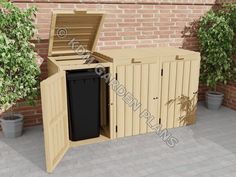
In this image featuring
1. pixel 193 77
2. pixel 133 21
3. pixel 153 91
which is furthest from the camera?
pixel 133 21

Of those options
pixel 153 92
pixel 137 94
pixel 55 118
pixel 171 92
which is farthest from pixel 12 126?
pixel 171 92

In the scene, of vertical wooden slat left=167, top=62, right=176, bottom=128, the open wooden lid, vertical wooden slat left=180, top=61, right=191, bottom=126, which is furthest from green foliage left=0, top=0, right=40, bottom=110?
vertical wooden slat left=180, top=61, right=191, bottom=126

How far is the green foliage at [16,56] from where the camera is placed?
14.6ft

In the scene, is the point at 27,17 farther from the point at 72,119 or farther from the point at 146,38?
the point at 146,38

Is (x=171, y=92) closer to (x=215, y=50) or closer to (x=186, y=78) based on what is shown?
(x=186, y=78)

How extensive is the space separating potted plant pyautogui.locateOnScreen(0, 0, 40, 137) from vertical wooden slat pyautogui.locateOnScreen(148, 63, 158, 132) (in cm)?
182

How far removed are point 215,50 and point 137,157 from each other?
2877mm

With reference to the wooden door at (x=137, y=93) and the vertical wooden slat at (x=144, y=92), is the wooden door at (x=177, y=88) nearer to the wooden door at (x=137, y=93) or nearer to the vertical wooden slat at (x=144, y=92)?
the wooden door at (x=137, y=93)

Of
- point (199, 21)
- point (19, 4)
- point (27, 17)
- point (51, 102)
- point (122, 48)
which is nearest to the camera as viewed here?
point (51, 102)

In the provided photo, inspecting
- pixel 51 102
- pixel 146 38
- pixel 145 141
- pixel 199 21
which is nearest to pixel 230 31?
pixel 199 21

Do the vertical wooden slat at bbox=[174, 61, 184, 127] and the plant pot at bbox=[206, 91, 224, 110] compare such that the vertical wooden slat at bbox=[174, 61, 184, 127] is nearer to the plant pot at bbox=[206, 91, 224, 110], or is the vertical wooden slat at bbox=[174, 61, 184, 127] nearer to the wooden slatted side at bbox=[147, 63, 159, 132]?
the wooden slatted side at bbox=[147, 63, 159, 132]

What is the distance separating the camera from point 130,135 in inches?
200

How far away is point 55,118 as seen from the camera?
4.05 meters

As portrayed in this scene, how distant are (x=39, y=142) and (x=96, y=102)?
110 centimetres
